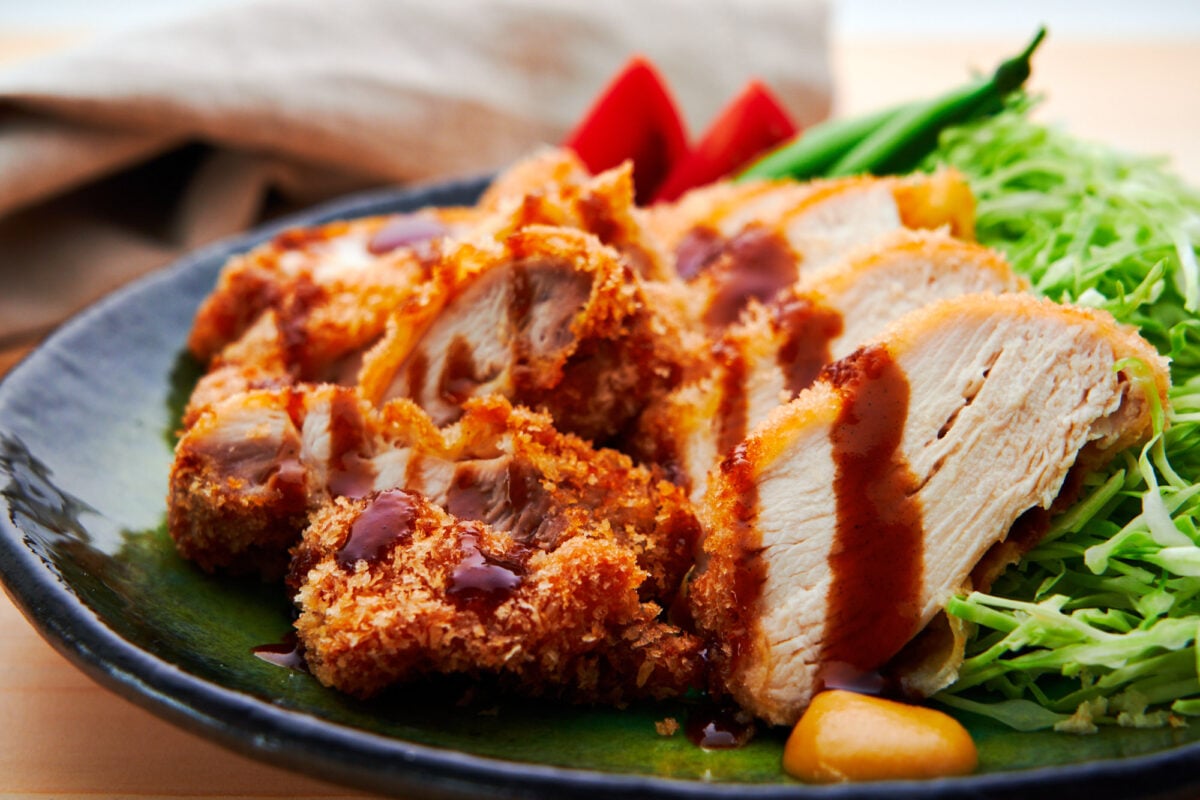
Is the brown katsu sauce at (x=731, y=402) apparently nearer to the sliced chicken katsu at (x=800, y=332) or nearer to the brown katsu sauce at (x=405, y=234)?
the sliced chicken katsu at (x=800, y=332)

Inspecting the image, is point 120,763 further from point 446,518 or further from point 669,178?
point 669,178

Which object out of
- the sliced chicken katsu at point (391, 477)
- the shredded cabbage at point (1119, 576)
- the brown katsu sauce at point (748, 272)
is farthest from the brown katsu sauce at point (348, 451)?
the shredded cabbage at point (1119, 576)

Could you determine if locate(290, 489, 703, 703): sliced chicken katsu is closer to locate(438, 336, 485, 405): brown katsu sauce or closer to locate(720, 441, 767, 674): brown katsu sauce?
locate(720, 441, 767, 674): brown katsu sauce

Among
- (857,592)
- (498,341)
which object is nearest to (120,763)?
(498,341)

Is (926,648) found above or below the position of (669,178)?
below

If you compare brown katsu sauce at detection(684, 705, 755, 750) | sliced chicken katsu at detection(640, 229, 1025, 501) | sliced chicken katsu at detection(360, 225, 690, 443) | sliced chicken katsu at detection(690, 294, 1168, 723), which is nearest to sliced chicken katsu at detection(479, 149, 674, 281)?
sliced chicken katsu at detection(360, 225, 690, 443)

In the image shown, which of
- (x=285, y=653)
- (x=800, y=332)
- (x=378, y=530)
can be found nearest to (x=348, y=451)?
(x=378, y=530)
